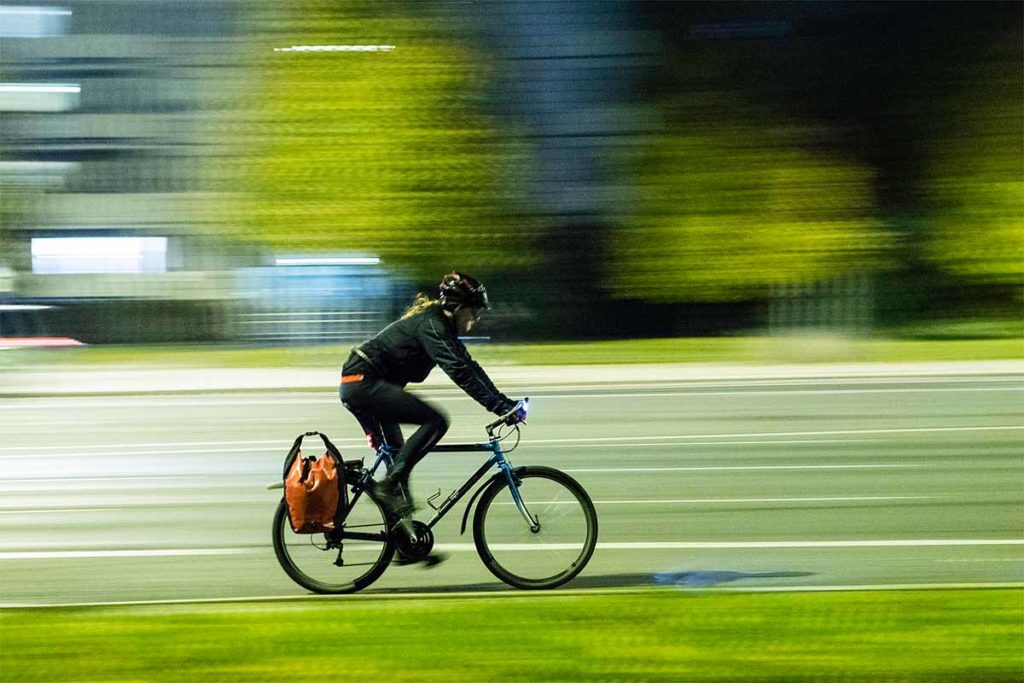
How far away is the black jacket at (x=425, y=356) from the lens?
22.4 ft

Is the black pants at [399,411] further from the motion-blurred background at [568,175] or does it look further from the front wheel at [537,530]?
the motion-blurred background at [568,175]

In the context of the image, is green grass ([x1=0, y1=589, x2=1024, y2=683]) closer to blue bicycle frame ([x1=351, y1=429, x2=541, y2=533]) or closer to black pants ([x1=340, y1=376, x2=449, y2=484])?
blue bicycle frame ([x1=351, y1=429, x2=541, y2=533])

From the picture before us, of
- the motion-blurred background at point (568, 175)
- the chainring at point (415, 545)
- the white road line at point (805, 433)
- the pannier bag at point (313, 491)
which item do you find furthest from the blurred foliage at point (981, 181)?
the pannier bag at point (313, 491)

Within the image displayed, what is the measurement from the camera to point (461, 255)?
30656 millimetres

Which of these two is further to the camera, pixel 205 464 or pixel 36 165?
pixel 36 165

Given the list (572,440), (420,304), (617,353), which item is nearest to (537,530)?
(420,304)

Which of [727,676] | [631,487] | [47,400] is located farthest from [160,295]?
[727,676]

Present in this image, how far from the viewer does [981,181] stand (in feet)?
102

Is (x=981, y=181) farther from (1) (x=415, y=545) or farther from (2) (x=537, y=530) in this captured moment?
(1) (x=415, y=545)

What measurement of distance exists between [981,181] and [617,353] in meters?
9.41

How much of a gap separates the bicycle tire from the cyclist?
0.16 meters

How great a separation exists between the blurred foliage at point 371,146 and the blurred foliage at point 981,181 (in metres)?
9.86

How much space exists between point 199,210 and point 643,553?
26139mm

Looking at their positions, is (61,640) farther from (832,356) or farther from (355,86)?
(355,86)
